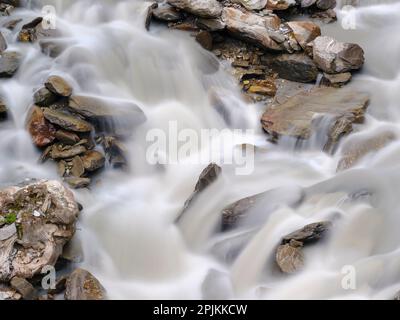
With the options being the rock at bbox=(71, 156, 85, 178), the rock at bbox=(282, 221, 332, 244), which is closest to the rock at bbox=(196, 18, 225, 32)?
the rock at bbox=(71, 156, 85, 178)

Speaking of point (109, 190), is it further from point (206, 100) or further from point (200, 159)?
point (206, 100)

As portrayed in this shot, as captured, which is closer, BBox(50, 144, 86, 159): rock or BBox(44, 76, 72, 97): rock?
BBox(50, 144, 86, 159): rock

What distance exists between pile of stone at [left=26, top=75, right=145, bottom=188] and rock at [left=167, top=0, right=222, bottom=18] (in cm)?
240

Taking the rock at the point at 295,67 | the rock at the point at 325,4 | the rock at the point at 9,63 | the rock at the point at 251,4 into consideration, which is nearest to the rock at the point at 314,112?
the rock at the point at 295,67

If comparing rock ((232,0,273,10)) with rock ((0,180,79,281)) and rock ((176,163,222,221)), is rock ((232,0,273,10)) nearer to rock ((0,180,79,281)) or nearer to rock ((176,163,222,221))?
rock ((176,163,222,221))

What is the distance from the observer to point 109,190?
680cm

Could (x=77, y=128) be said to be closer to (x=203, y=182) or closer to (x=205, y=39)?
(x=203, y=182)

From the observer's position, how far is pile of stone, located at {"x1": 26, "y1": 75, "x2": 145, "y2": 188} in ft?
22.5

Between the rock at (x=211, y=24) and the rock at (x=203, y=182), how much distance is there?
335cm

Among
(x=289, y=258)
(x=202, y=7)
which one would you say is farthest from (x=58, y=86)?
(x=289, y=258)

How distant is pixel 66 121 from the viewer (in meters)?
6.99

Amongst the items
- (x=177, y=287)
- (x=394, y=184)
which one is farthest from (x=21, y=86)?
(x=394, y=184)

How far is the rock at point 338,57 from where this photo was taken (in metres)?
8.35

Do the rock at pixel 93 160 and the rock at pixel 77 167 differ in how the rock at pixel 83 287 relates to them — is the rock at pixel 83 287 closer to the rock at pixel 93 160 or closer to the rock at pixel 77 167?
the rock at pixel 77 167
